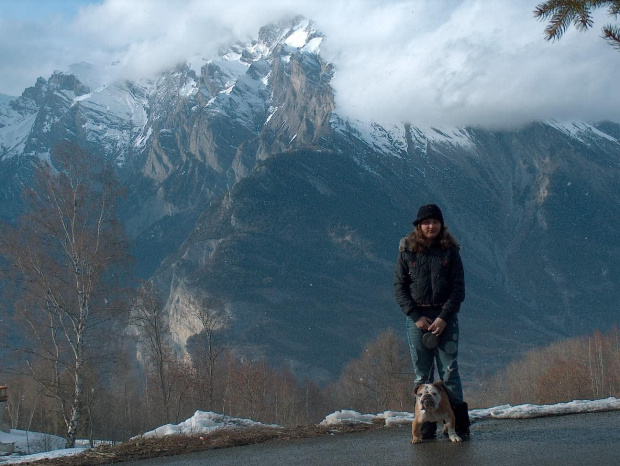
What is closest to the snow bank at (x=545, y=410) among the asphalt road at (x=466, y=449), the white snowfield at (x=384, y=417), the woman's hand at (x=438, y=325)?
the white snowfield at (x=384, y=417)

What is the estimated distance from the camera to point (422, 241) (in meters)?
9.89

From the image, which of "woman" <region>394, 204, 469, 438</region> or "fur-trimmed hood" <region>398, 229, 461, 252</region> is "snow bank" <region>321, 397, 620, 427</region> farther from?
"fur-trimmed hood" <region>398, 229, 461, 252</region>

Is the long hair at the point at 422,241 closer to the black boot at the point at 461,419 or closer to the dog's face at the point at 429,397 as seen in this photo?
the dog's face at the point at 429,397

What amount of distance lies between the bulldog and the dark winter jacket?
2.96 ft

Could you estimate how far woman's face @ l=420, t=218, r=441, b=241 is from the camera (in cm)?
986

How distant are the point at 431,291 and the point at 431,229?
30.5 inches

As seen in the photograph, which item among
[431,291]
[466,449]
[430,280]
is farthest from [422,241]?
[466,449]

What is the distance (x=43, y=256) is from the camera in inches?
957

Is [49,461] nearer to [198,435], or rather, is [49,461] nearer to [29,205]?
[198,435]

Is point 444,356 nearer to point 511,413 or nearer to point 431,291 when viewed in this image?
point 431,291

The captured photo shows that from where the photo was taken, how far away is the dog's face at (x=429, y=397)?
9.34 m

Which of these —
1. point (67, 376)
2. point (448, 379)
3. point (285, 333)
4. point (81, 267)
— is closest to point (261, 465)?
point (448, 379)

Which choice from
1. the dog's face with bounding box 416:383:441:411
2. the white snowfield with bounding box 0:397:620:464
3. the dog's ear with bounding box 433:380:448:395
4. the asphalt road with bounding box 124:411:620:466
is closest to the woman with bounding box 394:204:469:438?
the dog's ear with bounding box 433:380:448:395

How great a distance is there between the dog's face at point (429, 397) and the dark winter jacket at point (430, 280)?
88 cm
